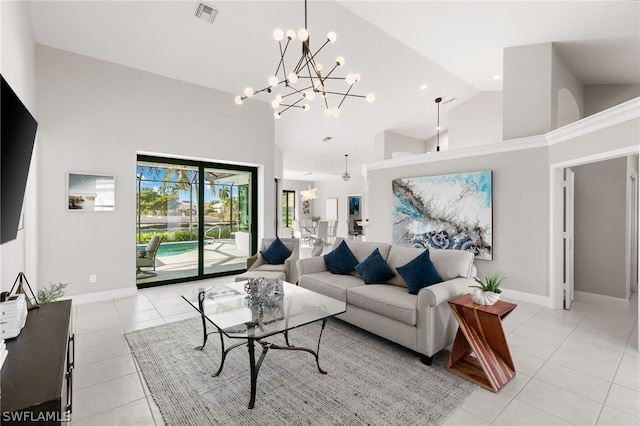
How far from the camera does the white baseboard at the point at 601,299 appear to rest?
4074 millimetres

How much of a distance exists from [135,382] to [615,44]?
6688 mm

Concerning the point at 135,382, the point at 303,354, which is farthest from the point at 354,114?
the point at 135,382

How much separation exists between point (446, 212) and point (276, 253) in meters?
2.97

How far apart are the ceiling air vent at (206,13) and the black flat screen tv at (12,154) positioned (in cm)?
270

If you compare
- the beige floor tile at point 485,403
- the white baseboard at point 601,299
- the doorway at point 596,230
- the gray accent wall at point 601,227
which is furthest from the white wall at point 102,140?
the white baseboard at point 601,299

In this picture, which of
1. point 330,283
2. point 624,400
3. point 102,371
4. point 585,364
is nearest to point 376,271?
point 330,283

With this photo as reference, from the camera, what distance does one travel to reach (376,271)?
10.9 ft

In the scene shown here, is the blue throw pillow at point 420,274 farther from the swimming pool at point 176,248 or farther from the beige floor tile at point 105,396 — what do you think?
the swimming pool at point 176,248

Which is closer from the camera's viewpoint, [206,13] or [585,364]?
[585,364]

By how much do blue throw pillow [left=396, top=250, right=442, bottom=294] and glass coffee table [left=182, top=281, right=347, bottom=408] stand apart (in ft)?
2.56

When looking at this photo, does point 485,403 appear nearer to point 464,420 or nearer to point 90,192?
point 464,420

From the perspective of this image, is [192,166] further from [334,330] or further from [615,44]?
[615,44]

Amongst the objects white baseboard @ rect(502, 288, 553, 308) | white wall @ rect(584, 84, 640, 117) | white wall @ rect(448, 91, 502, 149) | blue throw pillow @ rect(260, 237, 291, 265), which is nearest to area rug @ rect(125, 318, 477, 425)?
blue throw pillow @ rect(260, 237, 291, 265)

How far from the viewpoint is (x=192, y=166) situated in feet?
18.0
